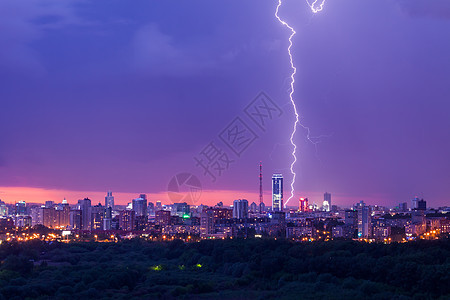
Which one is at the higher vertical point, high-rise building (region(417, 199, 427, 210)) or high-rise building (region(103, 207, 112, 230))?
high-rise building (region(417, 199, 427, 210))

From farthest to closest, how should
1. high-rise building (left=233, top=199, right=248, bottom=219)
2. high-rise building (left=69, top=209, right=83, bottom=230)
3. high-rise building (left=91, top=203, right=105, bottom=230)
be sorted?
high-rise building (left=233, top=199, right=248, bottom=219) < high-rise building (left=91, top=203, right=105, bottom=230) < high-rise building (left=69, top=209, right=83, bottom=230)

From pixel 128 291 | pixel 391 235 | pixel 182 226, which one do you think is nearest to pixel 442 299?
pixel 128 291

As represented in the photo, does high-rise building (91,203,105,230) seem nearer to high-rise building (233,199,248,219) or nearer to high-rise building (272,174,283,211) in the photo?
high-rise building (233,199,248,219)

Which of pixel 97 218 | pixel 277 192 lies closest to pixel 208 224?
pixel 97 218

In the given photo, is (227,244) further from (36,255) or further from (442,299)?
(442,299)

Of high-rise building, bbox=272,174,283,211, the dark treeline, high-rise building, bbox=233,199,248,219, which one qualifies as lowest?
the dark treeline

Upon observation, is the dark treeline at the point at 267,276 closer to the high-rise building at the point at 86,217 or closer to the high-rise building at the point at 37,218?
the high-rise building at the point at 86,217

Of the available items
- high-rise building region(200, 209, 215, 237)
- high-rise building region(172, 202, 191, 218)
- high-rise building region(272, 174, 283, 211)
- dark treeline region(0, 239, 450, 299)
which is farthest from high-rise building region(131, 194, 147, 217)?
dark treeline region(0, 239, 450, 299)
